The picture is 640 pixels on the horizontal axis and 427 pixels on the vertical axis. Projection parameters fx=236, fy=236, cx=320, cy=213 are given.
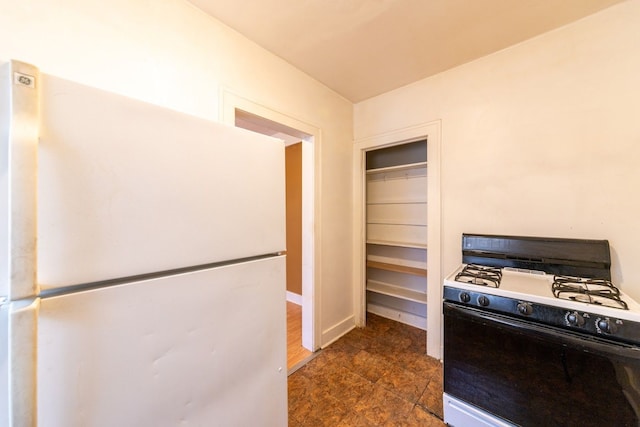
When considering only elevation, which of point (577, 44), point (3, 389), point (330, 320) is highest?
point (577, 44)

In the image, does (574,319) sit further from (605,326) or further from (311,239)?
(311,239)

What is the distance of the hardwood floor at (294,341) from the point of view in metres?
1.97

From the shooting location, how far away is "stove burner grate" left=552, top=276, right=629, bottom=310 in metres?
1.04

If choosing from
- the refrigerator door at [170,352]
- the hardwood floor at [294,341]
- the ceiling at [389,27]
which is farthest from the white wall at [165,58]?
the refrigerator door at [170,352]

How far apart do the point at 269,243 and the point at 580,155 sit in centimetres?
192

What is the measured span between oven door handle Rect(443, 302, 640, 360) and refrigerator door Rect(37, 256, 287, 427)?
981 mm

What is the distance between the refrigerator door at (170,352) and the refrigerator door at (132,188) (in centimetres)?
7

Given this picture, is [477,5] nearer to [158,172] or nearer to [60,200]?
[158,172]

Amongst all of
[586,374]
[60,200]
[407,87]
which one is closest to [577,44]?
[407,87]

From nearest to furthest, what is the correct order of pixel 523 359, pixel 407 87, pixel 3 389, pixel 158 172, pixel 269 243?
1. pixel 3 389
2. pixel 158 172
3. pixel 269 243
4. pixel 523 359
5. pixel 407 87

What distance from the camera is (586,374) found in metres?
0.99

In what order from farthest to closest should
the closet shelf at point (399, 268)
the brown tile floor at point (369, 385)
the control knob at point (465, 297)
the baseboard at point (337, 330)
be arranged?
the closet shelf at point (399, 268) < the baseboard at point (337, 330) < the brown tile floor at point (369, 385) < the control knob at point (465, 297)

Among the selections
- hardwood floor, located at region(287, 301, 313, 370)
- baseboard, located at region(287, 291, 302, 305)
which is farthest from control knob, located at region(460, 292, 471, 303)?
baseboard, located at region(287, 291, 302, 305)

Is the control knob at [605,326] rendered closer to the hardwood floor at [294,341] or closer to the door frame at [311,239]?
the door frame at [311,239]
